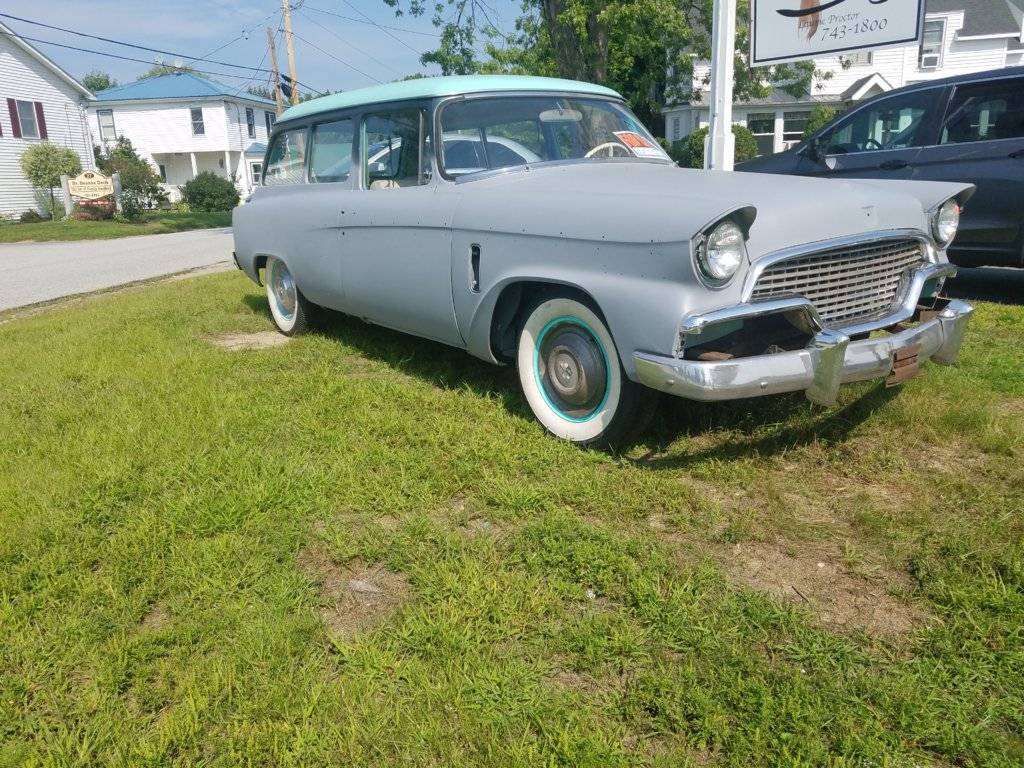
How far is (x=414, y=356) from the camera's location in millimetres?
→ 5359

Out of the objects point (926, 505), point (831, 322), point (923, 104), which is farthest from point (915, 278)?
point (923, 104)

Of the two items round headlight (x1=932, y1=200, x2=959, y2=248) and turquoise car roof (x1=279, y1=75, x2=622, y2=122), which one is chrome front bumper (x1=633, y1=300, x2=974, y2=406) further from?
turquoise car roof (x1=279, y1=75, x2=622, y2=122)

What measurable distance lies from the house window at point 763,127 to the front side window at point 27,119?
27.3 metres

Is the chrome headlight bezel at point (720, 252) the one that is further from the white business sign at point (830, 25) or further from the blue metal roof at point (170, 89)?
the blue metal roof at point (170, 89)

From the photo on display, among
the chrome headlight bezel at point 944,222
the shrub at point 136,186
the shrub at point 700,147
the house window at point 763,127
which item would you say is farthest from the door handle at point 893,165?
the shrub at point 136,186

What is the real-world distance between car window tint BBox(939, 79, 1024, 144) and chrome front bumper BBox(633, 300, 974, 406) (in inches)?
154

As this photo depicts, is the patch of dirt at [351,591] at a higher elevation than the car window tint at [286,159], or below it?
below

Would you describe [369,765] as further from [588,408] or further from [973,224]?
[973,224]

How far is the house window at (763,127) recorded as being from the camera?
2898 centimetres

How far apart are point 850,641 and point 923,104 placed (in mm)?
5526

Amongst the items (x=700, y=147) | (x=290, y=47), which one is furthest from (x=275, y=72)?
(x=700, y=147)

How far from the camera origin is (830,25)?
307 inches

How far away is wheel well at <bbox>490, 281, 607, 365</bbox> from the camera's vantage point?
3.66 metres

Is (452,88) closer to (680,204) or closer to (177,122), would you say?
(680,204)
